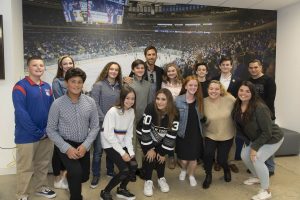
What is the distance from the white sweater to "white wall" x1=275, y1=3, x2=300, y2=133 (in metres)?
3.06

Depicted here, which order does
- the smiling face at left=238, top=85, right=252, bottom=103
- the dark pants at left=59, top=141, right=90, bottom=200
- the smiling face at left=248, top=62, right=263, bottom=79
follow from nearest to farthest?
1. the dark pants at left=59, top=141, right=90, bottom=200
2. the smiling face at left=238, top=85, right=252, bottom=103
3. the smiling face at left=248, top=62, right=263, bottom=79

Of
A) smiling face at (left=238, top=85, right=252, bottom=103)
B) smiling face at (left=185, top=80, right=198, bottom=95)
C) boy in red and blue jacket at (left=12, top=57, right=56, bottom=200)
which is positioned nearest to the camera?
boy in red and blue jacket at (left=12, top=57, right=56, bottom=200)

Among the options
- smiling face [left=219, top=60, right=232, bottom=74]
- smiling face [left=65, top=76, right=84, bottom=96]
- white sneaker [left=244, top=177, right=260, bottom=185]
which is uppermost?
smiling face [left=219, top=60, right=232, bottom=74]

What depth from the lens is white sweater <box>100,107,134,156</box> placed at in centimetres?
274

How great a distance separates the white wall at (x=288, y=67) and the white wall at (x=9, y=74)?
13.7ft

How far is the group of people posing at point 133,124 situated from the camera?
255 centimetres

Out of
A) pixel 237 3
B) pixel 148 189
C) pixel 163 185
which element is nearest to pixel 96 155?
pixel 148 189

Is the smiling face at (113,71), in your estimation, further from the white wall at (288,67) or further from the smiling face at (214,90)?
the white wall at (288,67)

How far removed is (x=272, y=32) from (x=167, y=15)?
1957 mm

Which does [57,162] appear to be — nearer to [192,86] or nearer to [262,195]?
[192,86]

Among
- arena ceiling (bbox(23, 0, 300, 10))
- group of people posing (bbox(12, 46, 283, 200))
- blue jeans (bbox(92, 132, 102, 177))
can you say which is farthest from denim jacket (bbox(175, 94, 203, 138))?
arena ceiling (bbox(23, 0, 300, 10))

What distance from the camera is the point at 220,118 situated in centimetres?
312

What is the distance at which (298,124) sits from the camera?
448cm

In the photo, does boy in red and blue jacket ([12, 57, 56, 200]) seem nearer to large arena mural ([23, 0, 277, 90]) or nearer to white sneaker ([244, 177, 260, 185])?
large arena mural ([23, 0, 277, 90])
